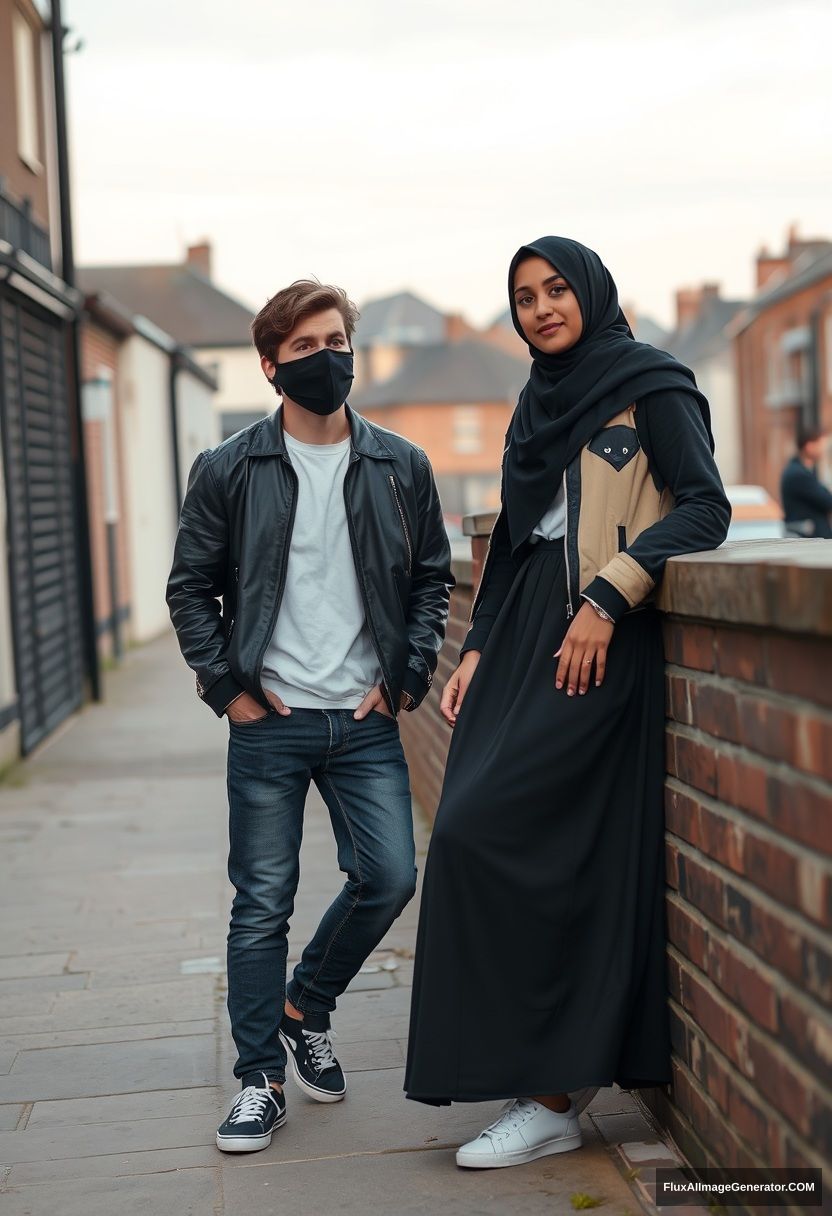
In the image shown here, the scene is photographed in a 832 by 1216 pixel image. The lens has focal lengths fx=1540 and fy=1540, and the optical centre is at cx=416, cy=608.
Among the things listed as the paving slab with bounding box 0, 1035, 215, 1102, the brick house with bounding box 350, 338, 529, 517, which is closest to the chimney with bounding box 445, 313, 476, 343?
the brick house with bounding box 350, 338, 529, 517

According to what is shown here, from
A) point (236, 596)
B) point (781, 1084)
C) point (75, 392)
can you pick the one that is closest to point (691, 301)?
point (75, 392)

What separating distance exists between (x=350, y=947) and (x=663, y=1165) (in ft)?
3.15

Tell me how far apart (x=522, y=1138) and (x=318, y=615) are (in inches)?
50.8

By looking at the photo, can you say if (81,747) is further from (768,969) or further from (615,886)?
(768,969)

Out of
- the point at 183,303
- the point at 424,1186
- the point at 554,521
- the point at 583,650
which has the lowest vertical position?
the point at 424,1186

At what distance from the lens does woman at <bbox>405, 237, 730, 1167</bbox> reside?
323cm

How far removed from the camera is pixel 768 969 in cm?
260

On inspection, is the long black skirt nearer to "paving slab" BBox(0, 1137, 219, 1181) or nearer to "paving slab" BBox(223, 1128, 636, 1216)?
"paving slab" BBox(223, 1128, 636, 1216)

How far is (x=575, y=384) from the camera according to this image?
3.31 meters

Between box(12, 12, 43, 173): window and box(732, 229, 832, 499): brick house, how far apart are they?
122 feet

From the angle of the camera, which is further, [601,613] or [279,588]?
[279,588]

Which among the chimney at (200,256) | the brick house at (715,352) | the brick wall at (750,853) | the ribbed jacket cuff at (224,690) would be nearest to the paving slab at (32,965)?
the ribbed jacket cuff at (224,690)

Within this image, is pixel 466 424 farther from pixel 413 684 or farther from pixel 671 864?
pixel 671 864

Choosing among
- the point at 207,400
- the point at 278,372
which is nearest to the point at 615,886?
the point at 278,372
